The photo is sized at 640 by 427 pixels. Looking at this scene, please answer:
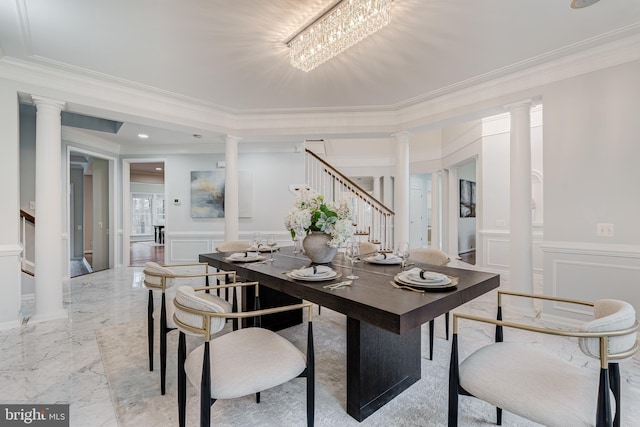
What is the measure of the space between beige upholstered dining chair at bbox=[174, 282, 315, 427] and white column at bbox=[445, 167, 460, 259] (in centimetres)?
632

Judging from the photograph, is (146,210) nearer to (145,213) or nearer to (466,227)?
(145,213)

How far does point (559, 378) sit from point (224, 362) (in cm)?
142

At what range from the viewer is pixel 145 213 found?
12523 mm

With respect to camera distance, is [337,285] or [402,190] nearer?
[337,285]

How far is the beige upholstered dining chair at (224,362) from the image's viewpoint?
48.4 inches

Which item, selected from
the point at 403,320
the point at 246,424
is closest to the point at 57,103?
the point at 246,424

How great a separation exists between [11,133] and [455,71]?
452cm

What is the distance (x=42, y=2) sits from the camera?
6.81 ft

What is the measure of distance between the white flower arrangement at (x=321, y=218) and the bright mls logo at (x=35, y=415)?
1737 millimetres

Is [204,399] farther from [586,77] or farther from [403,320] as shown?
[586,77]

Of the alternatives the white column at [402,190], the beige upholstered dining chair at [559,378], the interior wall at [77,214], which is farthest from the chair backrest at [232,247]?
the interior wall at [77,214]

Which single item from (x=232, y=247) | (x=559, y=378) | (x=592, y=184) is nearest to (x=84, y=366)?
(x=232, y=247)

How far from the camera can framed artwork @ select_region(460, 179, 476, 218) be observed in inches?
287

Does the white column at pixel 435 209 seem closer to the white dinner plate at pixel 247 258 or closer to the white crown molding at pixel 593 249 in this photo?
the white crown molding at pixel 593 249
